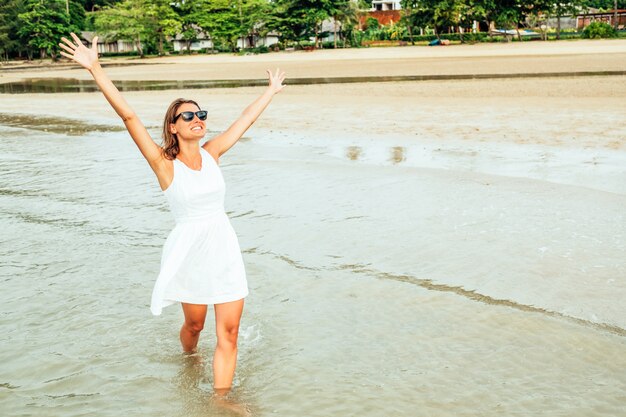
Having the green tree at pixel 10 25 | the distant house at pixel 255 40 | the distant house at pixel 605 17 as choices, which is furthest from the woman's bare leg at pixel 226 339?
the distant house at pixel 605 17

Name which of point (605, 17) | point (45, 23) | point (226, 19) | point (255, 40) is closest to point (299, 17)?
Result: point (226, 19)

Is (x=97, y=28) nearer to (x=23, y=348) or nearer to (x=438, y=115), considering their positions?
(x=438, y=115)

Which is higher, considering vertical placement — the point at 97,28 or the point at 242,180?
the point at 97,28

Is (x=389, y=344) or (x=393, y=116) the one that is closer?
(x=389, y=344)

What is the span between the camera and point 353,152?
43.8 feet

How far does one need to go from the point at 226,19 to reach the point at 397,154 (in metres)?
70.2

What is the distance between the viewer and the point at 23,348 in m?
5.15

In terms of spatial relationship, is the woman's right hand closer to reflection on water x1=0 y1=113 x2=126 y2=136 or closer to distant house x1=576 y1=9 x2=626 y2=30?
reflection on water x1=0 y1=113 x2=126 y2=136

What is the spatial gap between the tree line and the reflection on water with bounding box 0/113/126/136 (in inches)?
2023

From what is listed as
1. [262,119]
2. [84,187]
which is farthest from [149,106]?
[84,187]

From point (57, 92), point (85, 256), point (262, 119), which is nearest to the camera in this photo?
point (85, 256)

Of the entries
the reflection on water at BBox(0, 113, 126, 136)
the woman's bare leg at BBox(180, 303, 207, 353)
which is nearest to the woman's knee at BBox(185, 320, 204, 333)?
the woman's bare leg at BBox(180, 303, 207, 353)

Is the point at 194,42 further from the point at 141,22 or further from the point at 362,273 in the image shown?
the point at 362,273

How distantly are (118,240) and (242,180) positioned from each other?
137 inches
